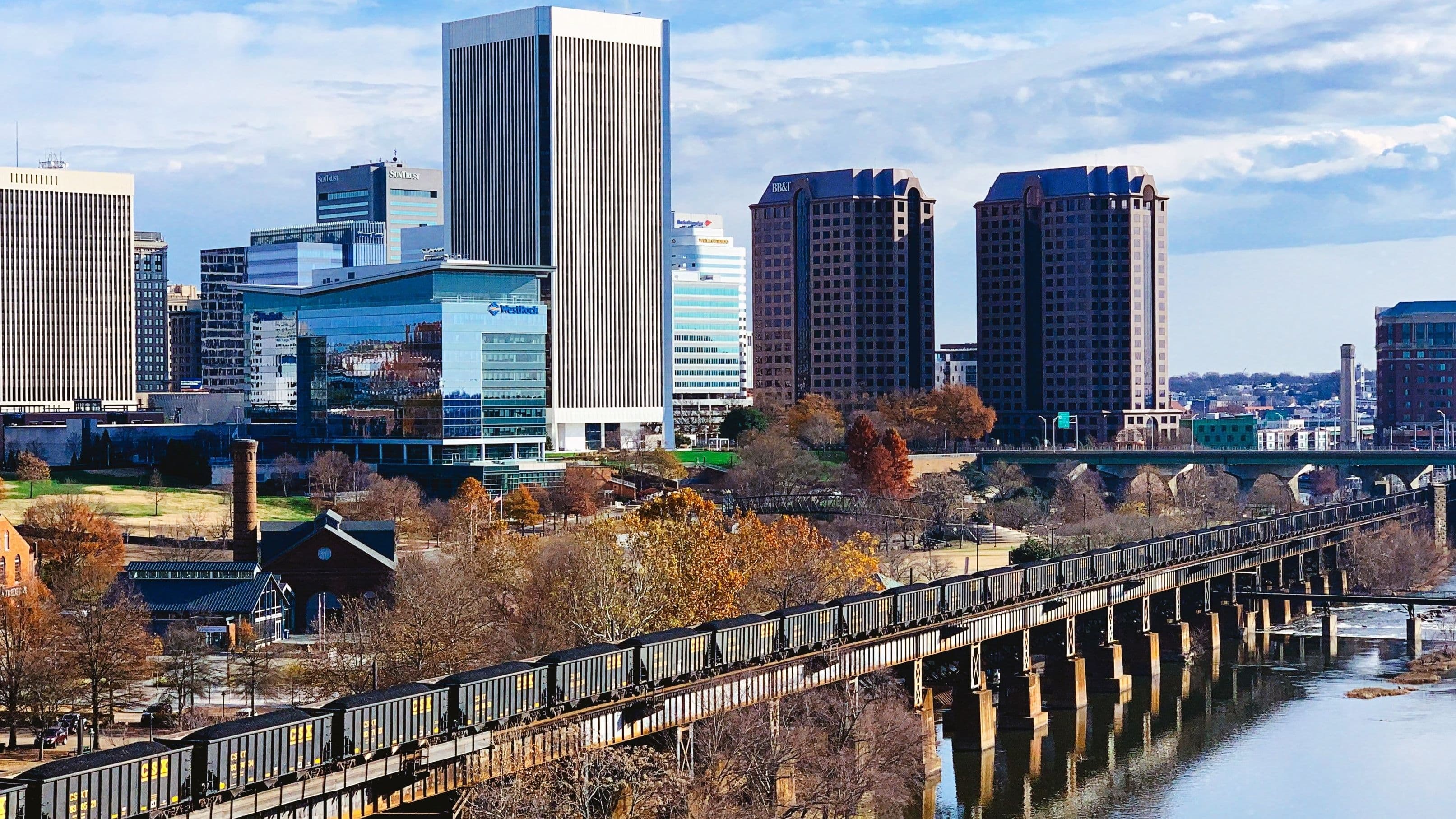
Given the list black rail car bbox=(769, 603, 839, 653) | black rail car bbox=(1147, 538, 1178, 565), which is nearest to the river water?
black rail car bbox=(1147, 538, 1178, 565)

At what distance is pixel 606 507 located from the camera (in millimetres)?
187375

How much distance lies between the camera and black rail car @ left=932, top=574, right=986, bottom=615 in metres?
88.2

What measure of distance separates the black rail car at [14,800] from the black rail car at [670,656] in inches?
949

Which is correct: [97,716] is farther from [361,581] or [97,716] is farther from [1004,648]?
[1004,648]

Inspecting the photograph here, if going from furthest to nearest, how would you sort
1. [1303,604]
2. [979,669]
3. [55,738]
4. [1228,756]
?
[1303,604]
[979,669]
[1228,756]
[55,738]

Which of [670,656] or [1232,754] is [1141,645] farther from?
[670,656]

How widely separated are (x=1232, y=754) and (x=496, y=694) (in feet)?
146

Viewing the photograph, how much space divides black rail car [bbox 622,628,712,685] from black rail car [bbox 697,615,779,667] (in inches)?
28.1

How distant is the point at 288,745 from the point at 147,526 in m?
114

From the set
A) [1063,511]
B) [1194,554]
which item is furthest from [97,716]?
[1063,511]

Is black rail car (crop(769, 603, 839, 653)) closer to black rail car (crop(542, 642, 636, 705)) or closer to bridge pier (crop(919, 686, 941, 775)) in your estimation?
bridge pier (crop(919, 686, 941, 775))

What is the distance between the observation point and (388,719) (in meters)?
53.0

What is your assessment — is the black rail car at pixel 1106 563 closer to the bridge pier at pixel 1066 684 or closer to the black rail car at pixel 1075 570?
the black rail car at pixel 1075 570

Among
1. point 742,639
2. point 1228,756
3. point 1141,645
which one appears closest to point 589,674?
point 742,639
